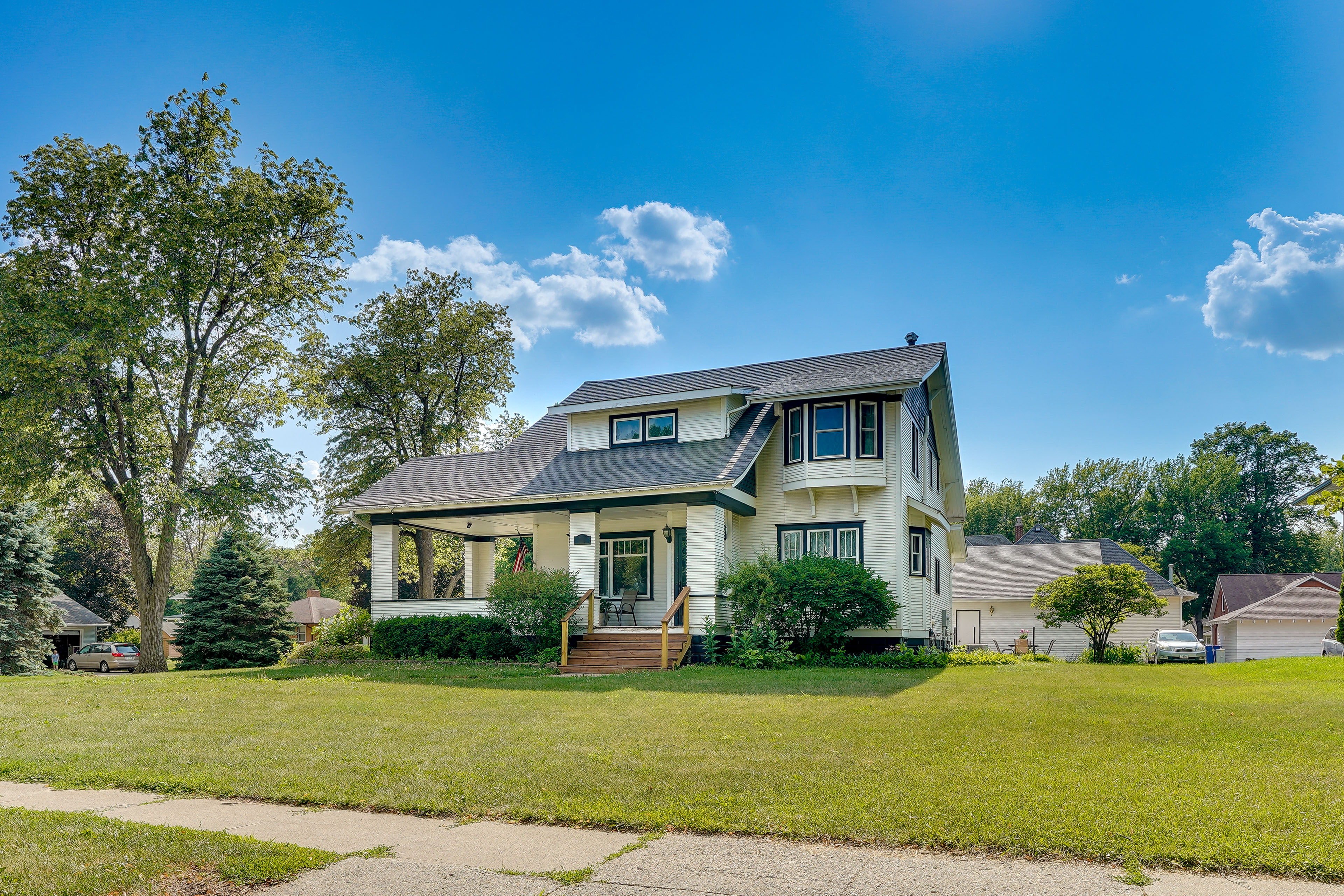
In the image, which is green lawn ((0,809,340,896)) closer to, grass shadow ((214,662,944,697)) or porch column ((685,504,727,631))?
grass shadow ((214,662,944,697))

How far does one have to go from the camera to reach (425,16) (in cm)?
1617

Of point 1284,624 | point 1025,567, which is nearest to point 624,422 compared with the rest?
point 1025,567

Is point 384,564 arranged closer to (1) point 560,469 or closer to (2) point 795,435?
(1) point 560,469

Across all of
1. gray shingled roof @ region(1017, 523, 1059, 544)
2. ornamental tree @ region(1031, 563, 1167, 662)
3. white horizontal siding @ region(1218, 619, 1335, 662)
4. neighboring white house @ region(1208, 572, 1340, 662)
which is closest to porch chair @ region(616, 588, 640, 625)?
ornamental tree @ region(1031, 563, 1167, 662)

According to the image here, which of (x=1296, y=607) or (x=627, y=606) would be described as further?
(x=1296, y=607)

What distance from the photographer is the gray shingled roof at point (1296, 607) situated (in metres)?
34.2

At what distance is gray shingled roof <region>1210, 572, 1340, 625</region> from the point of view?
112 feet

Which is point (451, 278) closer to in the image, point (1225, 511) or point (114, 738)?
point (114, 738)

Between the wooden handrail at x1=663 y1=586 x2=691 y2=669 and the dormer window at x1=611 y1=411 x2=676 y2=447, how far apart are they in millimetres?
4771

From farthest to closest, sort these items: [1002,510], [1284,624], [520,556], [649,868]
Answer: [1002,510]
[1284,624]
[520,556]
[649,868]

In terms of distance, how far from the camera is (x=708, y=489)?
1962 cm

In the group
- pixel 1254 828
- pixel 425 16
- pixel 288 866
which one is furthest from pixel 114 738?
pixel 425 16

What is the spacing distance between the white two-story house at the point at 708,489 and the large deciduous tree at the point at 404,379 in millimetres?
8908

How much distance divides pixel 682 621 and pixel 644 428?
535 centimetres
